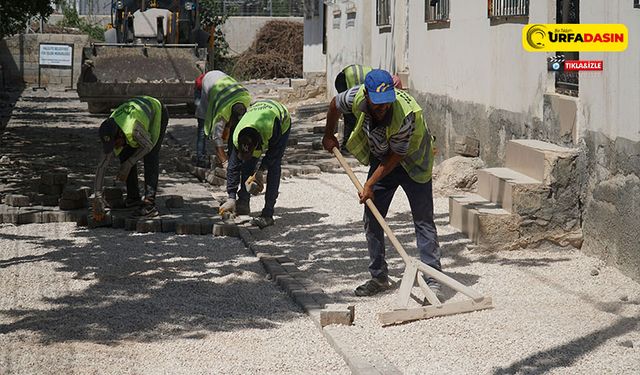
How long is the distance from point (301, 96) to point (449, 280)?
1809 cm

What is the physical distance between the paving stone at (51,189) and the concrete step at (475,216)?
14.2ft

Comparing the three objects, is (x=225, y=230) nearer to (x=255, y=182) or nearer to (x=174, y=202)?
(x=255, y=182)

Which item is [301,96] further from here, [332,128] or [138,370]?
[138,370]

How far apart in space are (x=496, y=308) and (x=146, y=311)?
7.49ft

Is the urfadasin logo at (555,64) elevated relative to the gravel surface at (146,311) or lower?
elevated

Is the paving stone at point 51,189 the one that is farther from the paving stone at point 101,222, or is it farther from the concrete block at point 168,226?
the concrete block at point 168,226

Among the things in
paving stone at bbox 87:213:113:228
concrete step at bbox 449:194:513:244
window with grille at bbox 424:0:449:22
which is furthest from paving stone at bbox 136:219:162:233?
window with grille at bbox 424:0:449:22

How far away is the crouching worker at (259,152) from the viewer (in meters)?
9.45

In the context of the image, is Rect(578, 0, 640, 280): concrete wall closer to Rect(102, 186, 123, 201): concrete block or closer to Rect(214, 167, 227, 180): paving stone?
Rect(102, 186, 123, 201): concrete block

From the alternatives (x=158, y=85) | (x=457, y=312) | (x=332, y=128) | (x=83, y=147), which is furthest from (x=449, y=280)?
(x=158, y=85)

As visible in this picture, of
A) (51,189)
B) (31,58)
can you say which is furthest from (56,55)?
(51,189)

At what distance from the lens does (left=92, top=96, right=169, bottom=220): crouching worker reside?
938cm

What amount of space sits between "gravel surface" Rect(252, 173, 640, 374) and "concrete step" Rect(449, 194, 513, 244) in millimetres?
125

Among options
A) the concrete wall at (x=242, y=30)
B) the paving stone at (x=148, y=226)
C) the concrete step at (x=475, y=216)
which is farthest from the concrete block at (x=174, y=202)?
the concrete wall at (x=242, y=30)
